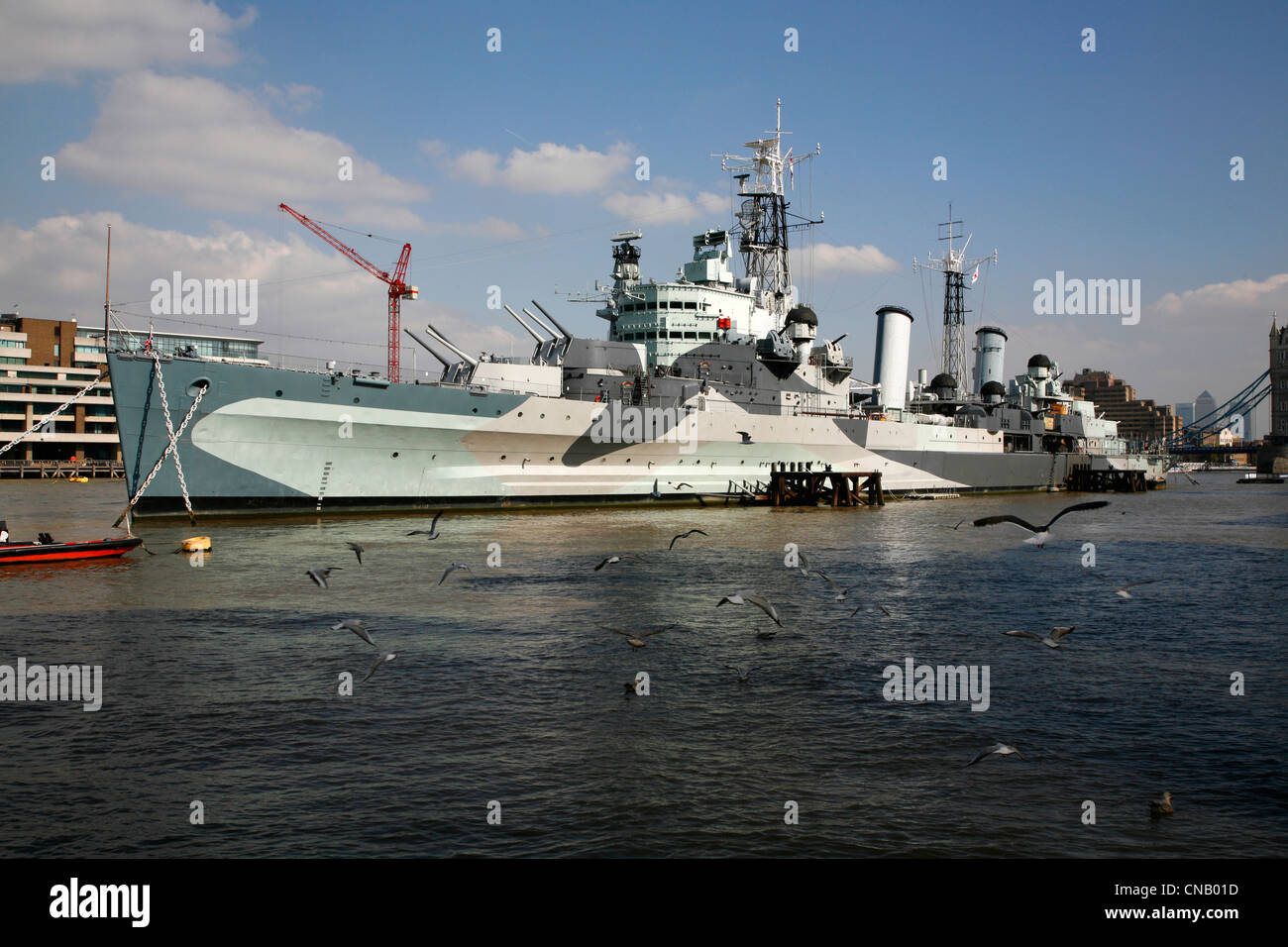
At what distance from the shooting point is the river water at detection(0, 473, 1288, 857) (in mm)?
6906

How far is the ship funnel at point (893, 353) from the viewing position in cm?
5679

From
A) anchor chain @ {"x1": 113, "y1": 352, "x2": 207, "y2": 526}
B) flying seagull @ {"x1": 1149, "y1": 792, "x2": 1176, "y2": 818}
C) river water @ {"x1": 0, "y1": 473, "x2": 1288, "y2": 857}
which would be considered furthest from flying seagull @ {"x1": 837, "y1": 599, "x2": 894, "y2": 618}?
anchor chain @ {"x1": 113, "y1": 352, "x2": 207, "y2": 526}

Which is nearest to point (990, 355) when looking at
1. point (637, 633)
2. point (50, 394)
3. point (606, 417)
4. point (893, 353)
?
point (893, 353)

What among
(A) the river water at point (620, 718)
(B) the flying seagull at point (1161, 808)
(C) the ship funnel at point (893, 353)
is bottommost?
(B) the flying seagull at point (1161, 808)

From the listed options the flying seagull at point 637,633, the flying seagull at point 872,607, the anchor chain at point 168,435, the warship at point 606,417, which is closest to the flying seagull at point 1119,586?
the flying seagull at point 872,607

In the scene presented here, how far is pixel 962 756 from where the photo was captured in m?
8.60

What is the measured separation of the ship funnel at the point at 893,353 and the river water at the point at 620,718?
121 ft

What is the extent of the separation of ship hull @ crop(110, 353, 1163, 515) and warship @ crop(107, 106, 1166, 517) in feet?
0.19

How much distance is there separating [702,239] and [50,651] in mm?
39718

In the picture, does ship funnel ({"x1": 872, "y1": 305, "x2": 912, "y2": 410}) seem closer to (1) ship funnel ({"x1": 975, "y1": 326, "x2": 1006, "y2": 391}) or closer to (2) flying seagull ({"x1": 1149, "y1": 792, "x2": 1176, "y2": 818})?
(1) ship funnel ({"x1": 975, "y1": 326, "x2": 1006, "y2": 391})

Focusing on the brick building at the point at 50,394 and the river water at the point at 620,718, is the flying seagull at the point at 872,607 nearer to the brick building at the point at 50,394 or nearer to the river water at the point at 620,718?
the river water at the point at 620,718
